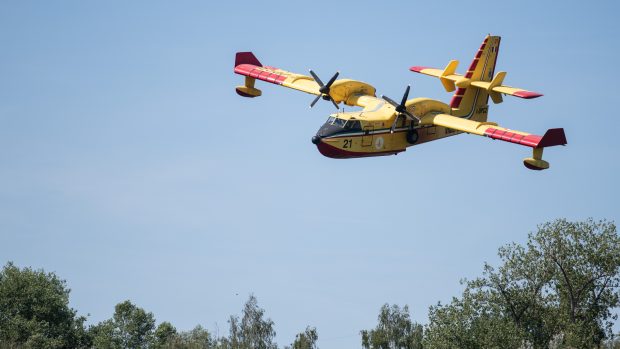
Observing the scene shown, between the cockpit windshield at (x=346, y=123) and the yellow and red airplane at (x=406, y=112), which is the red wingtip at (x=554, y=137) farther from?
the cockpit windshield at (x=346, y=123)

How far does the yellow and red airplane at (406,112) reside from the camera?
263 ft

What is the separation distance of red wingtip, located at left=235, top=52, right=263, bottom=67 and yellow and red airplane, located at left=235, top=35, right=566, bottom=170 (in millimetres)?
72

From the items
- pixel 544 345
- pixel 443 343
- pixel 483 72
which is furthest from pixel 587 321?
pixel 483 72

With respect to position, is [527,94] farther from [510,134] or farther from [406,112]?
[406,112]

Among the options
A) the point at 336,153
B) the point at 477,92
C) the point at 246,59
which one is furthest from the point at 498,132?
the point at 246,59

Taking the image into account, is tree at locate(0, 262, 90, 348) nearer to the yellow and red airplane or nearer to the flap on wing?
the yellow and red airplane

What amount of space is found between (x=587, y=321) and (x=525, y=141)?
29.7 metres

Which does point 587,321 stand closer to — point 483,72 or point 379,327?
point 483,72

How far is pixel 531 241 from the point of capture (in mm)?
105688

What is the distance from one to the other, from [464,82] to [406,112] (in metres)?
8.58

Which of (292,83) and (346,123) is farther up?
(292,83)

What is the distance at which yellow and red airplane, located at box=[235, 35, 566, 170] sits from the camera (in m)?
80.2

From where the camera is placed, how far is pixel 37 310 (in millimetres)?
121250

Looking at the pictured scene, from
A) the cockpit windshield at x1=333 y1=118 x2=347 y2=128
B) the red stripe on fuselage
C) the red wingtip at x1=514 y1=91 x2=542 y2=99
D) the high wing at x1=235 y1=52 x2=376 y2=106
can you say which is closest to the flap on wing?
the red wingtip at x1=514 y1=91 x2=542 y2=99
